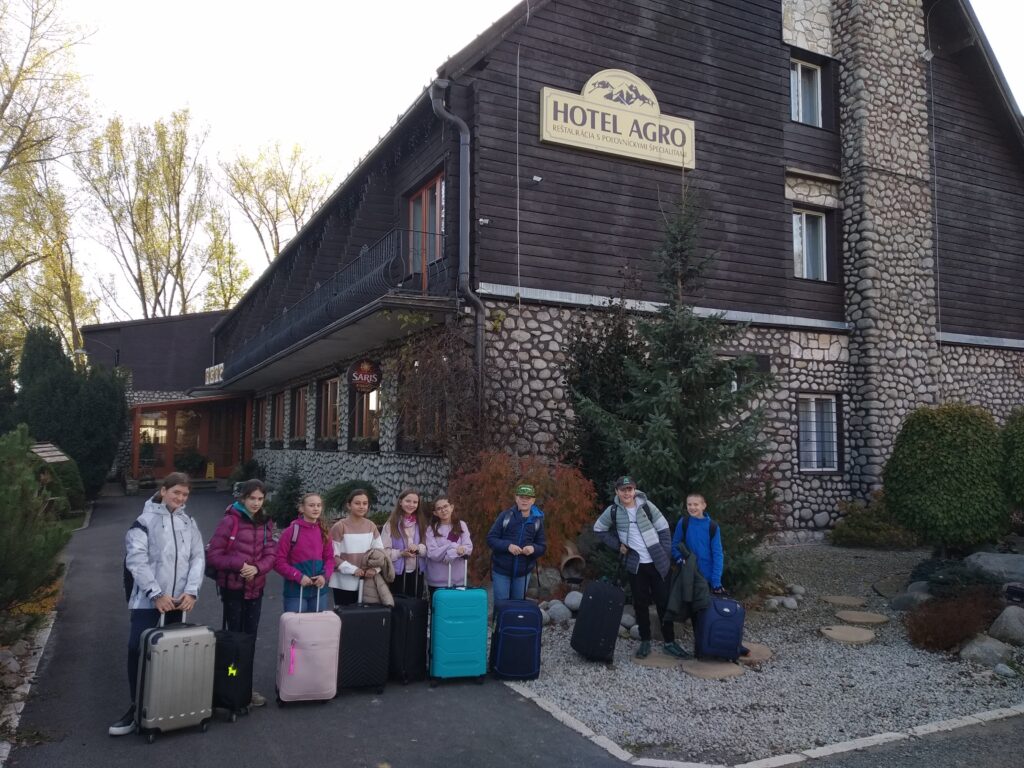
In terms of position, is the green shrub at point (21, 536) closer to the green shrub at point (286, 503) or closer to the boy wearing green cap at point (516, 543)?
the boy wearing green cap at point (516, 543)

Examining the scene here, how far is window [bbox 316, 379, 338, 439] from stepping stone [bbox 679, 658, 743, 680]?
12.4 metres

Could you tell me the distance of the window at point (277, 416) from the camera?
917 inches

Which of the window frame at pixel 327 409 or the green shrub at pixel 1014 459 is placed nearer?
the green shrub at pixel 1014 459

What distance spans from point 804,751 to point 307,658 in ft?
11.2

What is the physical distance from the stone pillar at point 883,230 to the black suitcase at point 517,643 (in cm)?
1029

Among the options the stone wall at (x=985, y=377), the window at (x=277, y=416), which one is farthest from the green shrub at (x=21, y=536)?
the window at (x=277, y=416)

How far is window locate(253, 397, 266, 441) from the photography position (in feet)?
85.5

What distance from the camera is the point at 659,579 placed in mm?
7160

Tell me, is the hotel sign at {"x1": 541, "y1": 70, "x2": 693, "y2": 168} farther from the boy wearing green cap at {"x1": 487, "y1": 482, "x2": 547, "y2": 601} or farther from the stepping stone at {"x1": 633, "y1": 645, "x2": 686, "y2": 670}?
the stepping stone at {"x1": 633, "y1": 645, "x2": 686, "y2": 670}

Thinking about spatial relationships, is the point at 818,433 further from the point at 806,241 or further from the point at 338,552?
the point at 338,552

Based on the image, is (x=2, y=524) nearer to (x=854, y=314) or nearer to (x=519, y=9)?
(x=519, y=9)

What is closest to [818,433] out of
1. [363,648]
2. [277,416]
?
[363,648]

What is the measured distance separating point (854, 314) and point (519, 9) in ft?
27.3

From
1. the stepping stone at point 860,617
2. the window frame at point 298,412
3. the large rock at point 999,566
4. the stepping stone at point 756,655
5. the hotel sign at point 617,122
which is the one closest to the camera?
the stepping stone at point 756,655
